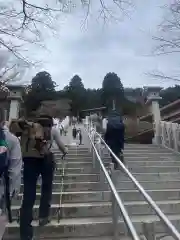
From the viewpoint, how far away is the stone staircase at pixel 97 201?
380 cm

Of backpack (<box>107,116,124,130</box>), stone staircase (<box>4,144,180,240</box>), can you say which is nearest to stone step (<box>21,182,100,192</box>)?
stone staircase (<box>4,144,180,240</box>)

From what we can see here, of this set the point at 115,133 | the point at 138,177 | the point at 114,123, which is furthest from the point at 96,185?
the point at 114,123

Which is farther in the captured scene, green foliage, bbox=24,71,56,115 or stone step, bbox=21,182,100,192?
green foliage, bbox=24,71,56,115

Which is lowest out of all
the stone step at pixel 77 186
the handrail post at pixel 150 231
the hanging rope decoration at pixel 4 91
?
the stone step at pixel 77 186

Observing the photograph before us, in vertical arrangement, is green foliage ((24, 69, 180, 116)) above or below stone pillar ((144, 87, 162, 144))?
above

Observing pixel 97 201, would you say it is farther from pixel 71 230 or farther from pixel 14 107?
pixel 14 107

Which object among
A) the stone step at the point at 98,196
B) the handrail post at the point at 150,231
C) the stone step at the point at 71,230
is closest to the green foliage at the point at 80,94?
the stone step at the point at 98,196

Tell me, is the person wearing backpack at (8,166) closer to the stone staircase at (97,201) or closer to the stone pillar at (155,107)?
the stone staircase at (97,201)

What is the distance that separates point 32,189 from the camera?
11.5 ft

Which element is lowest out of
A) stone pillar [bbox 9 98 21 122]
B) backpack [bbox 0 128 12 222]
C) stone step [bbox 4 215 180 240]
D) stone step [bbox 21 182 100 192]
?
stone step [bbox 4 215 180 240]

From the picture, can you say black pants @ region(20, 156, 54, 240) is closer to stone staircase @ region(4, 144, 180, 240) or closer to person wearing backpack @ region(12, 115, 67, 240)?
person wearing backpack @ region(12, 115, 67, 240)

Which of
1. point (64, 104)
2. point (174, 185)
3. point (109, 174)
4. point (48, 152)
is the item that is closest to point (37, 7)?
point (48, 152)

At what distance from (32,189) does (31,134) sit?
65cm

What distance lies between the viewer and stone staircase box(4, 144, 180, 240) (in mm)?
3801
